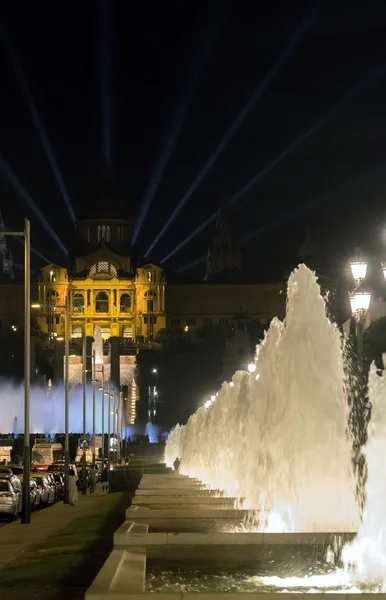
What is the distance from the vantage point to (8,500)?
30484 mm

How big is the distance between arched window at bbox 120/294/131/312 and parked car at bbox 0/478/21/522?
144 metres

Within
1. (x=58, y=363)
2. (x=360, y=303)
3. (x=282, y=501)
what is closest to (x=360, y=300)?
(x=360, y=303)

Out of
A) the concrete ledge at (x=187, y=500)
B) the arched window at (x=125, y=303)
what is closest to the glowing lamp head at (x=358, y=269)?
the concrete ledge at (x=187, y=500)

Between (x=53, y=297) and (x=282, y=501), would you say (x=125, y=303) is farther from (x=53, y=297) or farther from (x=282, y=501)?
(x=282, y=501)

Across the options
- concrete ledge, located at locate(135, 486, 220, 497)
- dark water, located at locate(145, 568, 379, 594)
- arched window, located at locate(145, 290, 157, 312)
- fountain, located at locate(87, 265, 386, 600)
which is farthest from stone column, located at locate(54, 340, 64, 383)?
dark water, located at locate(145, 568, 379, 594)

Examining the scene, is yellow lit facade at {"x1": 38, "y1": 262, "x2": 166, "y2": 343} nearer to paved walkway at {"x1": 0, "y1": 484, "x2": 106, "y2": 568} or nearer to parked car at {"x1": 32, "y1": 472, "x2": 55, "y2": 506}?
parked car at {"x1": 32, "y1": 472, "x2": 55, "y2": 506}

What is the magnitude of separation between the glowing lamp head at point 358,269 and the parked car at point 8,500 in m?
11.2

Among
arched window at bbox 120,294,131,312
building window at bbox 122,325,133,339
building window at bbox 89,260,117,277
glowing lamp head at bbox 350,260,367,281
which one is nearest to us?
glowing lamp head at bbox 350,260,367,281

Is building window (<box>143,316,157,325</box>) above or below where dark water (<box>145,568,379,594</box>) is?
above

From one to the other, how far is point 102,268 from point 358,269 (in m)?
A: 155

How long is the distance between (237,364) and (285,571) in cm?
13808

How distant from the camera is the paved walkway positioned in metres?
18.6

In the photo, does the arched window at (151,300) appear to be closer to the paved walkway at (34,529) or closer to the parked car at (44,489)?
the parked car at (44,489)

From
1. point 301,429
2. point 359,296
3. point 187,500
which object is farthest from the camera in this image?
point 359,296
